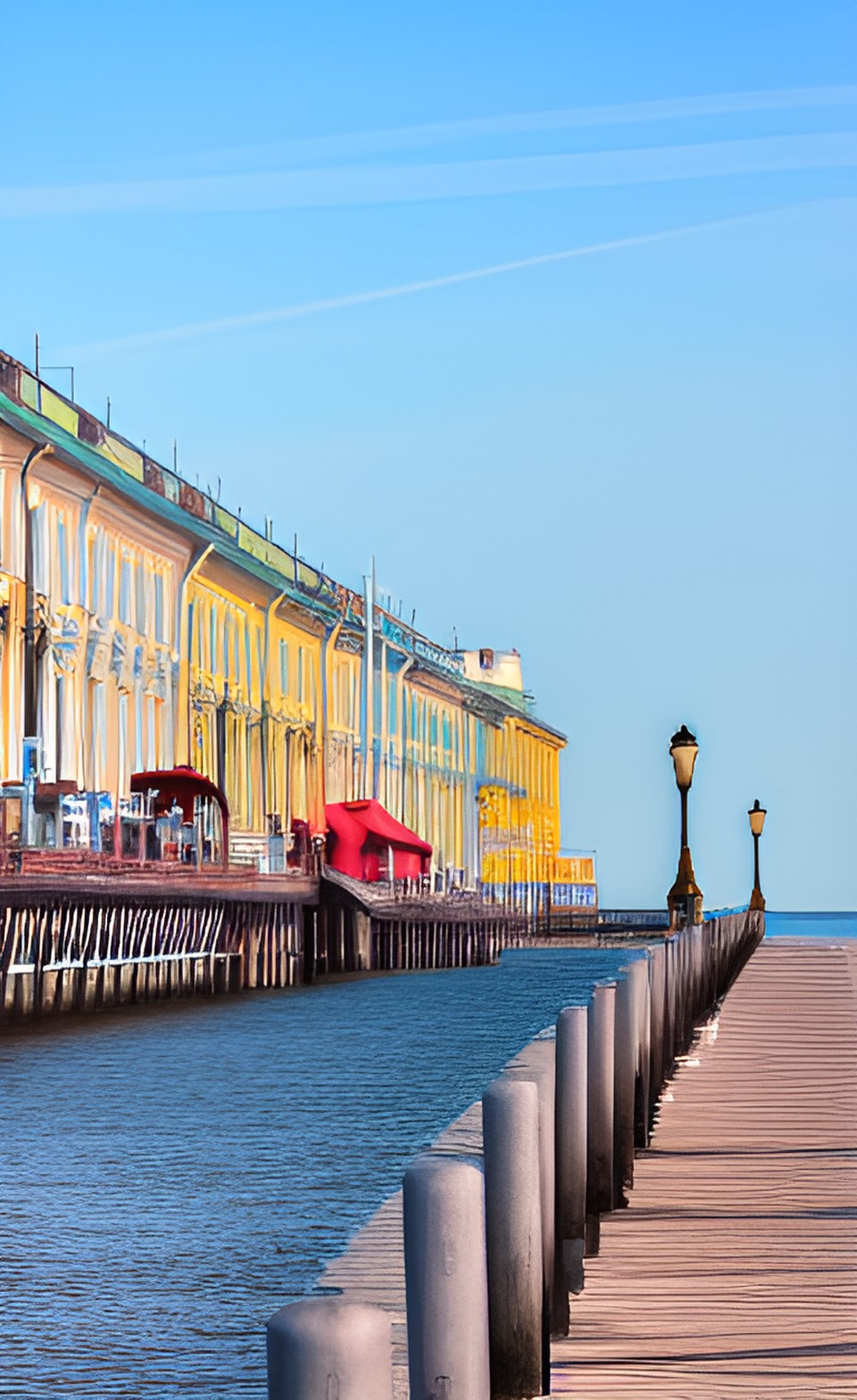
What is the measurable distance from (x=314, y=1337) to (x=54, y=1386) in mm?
5159

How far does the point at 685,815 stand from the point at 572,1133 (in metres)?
28.4

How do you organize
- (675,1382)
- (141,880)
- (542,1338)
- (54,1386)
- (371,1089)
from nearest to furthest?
(542,1338)
(675,1382)
(54,1386)
(371,1089)
(141,880)

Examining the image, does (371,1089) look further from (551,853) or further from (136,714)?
(551,853)

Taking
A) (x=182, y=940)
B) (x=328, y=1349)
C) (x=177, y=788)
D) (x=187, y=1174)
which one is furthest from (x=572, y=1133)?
(x=177, y=788)

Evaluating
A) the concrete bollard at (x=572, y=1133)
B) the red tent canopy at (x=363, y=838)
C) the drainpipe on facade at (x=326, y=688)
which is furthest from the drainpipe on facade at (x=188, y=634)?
the concrete bollard at (x=572, y=1133)

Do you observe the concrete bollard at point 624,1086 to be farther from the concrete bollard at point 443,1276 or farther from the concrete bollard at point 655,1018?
the concrete bollard at point 443,1276

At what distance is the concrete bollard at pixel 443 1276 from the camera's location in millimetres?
5531

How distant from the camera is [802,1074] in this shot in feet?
A: 60.8

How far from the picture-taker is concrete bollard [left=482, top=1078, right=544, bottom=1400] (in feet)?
22.8

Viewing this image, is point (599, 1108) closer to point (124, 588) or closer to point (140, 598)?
point (124, 588)

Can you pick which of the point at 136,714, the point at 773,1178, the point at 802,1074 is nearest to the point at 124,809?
the point at 136,714

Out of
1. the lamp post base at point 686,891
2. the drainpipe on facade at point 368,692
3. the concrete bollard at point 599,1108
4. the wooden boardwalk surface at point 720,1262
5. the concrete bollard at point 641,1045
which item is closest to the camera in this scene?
the wooden boardwalk surface at point 720,1262

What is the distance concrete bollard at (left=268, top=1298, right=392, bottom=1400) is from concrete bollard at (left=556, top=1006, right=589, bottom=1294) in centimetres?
530

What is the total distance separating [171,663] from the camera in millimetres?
56469
